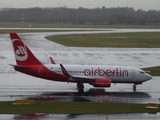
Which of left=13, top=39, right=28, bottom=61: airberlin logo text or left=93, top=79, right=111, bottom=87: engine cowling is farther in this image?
left=13, top=39, right=28, bottom=61: airberlin logo text

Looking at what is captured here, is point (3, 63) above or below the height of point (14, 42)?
below

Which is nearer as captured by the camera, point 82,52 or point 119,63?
point 119,63

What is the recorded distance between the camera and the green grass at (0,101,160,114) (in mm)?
27180

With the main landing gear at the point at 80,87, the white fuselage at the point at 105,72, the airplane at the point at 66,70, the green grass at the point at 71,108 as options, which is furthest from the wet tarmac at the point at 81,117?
the white fuselage at the point at 105,72

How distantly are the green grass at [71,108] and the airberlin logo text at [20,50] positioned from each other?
26.0 feet

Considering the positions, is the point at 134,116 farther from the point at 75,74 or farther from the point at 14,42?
the point at 14,42

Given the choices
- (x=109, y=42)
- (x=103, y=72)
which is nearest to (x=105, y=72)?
(x=103, y=72)

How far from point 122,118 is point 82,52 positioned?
44668 mm

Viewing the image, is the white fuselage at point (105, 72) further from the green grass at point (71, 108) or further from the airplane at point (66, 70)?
the green grass at point (71, 108)

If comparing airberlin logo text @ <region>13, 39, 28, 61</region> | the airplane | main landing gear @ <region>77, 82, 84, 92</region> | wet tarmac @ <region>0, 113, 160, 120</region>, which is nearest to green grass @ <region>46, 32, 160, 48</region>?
Answer: the airplane

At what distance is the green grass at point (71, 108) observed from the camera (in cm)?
2718

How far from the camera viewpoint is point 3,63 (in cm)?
5397

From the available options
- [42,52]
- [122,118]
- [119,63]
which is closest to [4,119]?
[122,118]

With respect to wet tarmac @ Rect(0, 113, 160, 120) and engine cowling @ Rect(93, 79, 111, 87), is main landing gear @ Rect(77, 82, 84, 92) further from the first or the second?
wet tarmac @ Rect(0, 113, 160, 120)
